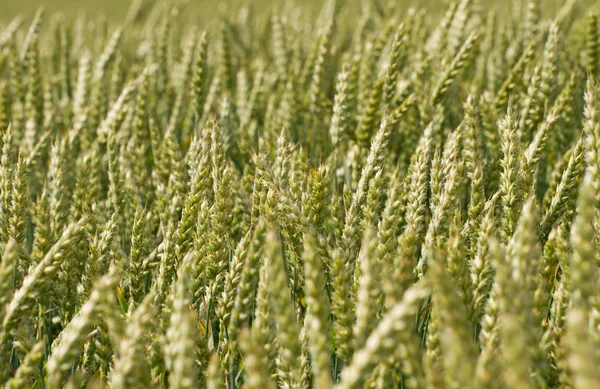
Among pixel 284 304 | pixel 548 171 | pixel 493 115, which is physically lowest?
pixel 284 304

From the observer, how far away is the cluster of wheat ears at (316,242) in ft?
2.95

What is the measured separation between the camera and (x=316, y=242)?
1.30 m

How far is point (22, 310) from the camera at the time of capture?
1.09 metres

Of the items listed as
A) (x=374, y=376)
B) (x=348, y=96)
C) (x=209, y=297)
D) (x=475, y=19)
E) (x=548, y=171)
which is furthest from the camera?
(x=475, y=19)

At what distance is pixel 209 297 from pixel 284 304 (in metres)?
0.50

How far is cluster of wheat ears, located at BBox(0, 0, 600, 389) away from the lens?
898 mm

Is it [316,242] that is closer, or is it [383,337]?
[383,337]

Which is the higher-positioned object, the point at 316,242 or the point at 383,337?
the point at 316,242

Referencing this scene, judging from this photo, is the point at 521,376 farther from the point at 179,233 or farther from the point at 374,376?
the point at 179,233

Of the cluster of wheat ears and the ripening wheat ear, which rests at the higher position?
the cluster of wheat ears

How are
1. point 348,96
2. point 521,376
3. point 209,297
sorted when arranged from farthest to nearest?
point 348,96 < point 209,297 < point 521,376

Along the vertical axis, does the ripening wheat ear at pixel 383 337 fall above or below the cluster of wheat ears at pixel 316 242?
below

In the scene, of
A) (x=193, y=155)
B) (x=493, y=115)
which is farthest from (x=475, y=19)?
(x=193, y=155)

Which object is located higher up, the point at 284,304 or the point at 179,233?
the point at 179,233
